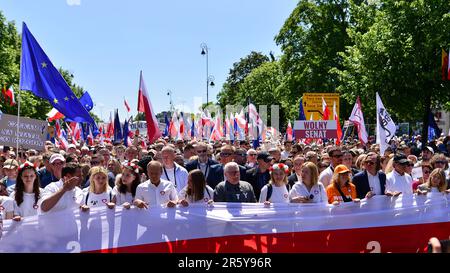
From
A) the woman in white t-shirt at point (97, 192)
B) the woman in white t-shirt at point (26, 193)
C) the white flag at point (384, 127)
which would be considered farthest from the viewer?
the white flag at point (384, 127)

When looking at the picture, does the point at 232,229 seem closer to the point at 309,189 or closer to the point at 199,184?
the point at 199,184

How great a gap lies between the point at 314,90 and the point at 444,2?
63.1 feet

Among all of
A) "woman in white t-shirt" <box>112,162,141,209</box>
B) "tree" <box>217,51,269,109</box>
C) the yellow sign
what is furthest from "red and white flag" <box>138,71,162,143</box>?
"tree" <box>217,51,269,109</box>

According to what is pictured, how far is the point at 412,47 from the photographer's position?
2927 cm

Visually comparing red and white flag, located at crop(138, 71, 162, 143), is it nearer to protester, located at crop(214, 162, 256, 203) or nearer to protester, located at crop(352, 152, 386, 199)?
protester, located at crop(214, 162, 256, 203)

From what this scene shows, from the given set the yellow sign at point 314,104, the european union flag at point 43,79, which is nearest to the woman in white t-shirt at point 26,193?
the european union flag at point 43,79

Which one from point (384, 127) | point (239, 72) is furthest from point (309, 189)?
point (239, 72)

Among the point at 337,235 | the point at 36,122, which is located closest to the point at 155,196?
the point at 337,235

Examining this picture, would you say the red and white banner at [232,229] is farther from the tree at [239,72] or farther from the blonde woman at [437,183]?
the tree at [239,72]

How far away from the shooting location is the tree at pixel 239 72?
99.0 m

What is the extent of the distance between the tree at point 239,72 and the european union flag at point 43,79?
86349 millimetres

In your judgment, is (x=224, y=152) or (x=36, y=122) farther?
(x=36, y=122)

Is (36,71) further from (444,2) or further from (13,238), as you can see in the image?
(444,2)
